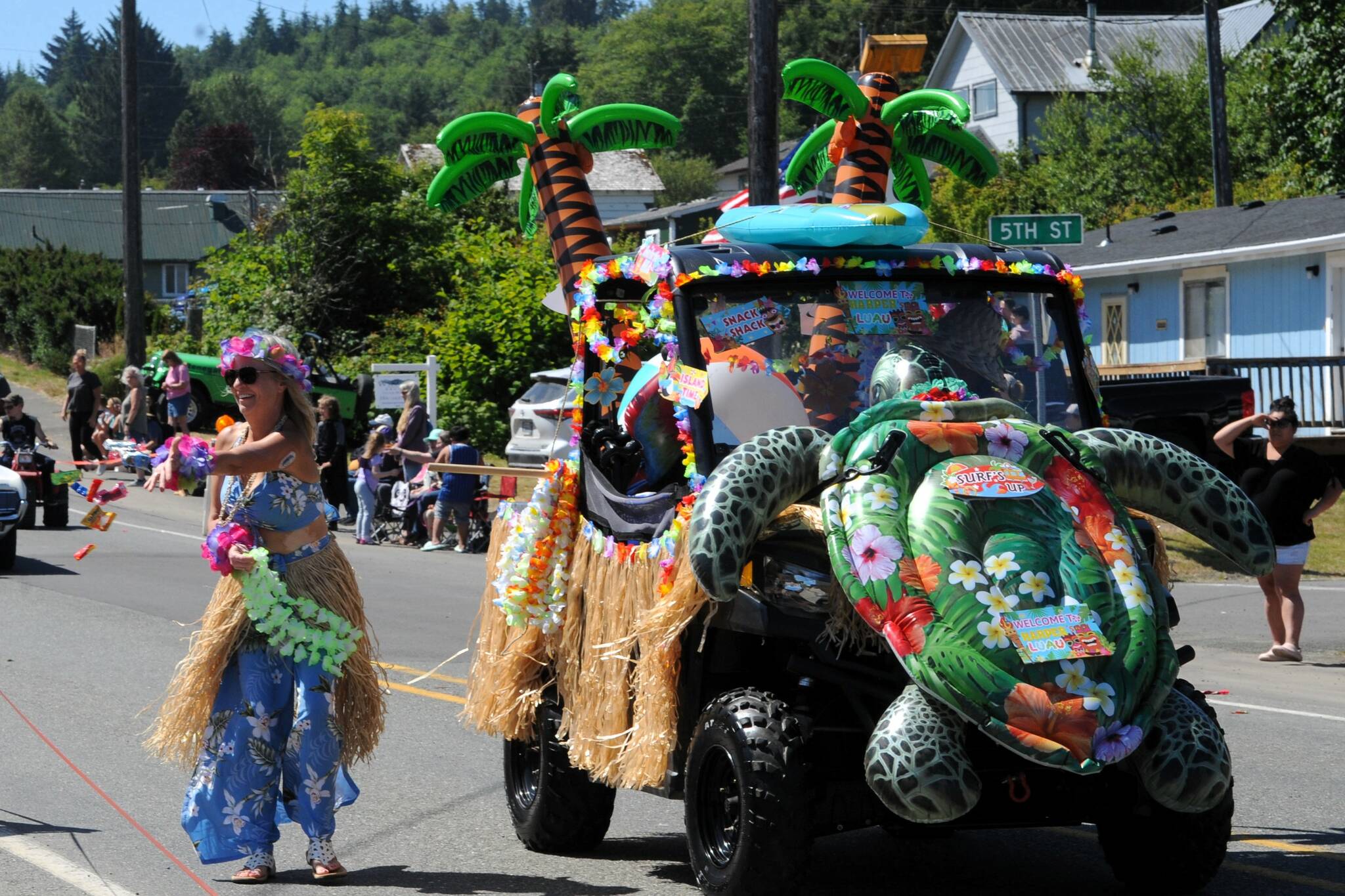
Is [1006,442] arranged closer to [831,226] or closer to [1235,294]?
[831,226]

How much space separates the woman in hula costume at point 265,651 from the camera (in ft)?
20.4

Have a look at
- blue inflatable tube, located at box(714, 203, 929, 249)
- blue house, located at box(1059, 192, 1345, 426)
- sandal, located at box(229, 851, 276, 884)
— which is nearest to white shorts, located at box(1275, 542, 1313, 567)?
blue inflatable tube, located at box(714, 203, 929, 249)

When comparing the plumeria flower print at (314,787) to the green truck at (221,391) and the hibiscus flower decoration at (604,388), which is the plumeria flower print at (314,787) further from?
the green truck at (221,391)

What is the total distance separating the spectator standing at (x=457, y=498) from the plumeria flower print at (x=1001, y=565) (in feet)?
44.8

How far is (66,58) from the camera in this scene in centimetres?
17788

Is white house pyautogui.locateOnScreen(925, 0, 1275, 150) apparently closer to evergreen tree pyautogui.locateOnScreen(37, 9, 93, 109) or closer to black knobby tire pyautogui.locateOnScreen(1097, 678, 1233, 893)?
black knobby tire pyautogui.locateOnScreen(1097, 678, 1233, 893)

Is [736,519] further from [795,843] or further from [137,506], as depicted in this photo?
[137,506]

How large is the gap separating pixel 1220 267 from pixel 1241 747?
21209mm

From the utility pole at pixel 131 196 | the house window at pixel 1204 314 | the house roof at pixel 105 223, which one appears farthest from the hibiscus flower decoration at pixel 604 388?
the house roof at pixel 105 223

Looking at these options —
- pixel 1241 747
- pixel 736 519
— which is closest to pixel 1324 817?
pixel 1241 747

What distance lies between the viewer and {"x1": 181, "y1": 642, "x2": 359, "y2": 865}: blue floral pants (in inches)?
245

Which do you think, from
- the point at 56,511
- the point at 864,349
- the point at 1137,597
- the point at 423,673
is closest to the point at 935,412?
the point at 864,349

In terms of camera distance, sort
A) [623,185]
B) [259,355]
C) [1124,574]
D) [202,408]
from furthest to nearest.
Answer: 1. [623,185]
2. [202,408]
3. [259,355]
4. [1124,574]

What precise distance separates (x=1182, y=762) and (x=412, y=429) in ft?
53.0
